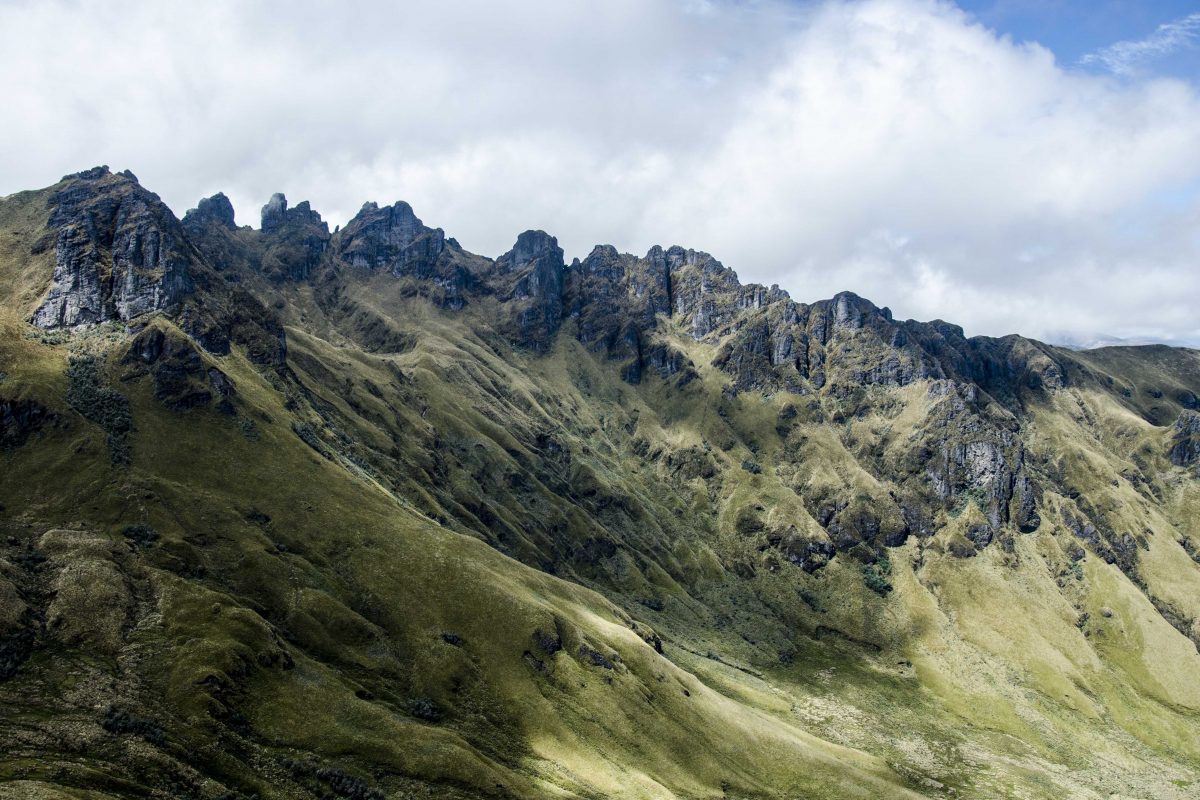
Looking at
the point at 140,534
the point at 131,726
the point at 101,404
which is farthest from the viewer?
the point at 101,404

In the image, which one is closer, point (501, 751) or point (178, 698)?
point (178, 698)

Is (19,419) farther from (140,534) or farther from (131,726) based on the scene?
(131,726)

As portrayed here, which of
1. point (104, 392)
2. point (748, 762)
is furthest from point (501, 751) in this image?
point (104, 392)

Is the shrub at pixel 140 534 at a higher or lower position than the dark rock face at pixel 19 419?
lower

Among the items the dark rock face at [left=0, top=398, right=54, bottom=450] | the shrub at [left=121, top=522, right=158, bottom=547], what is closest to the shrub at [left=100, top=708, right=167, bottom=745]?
the shrub at [left=121, top=522, right=158, bottom=547]

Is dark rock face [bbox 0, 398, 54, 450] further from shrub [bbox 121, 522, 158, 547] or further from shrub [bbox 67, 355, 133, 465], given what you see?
shrub [bbox 121, 522, 158, 547]

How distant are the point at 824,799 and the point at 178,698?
137561 millimetres

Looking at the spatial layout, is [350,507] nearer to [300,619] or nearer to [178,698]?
[300,619]

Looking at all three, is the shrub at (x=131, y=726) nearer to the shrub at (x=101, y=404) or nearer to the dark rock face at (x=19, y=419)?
the shrub at (x=101, y=404)

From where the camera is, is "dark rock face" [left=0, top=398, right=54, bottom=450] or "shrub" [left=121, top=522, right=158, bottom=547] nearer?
"shrub" [left=121, top=522, right=158, bottom=547]

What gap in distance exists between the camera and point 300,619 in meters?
149

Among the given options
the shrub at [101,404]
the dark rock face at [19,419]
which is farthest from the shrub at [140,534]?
the dark rock face at [19,419]

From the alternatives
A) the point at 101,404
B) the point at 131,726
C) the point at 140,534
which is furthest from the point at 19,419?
the point at 131,726

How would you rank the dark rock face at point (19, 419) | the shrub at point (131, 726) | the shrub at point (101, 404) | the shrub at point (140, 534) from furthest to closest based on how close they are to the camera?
the shrub at point (101, 404), the dark rock face at point (19, 419), the shrub at point (140, 534), the shrub at point (131, 726)
